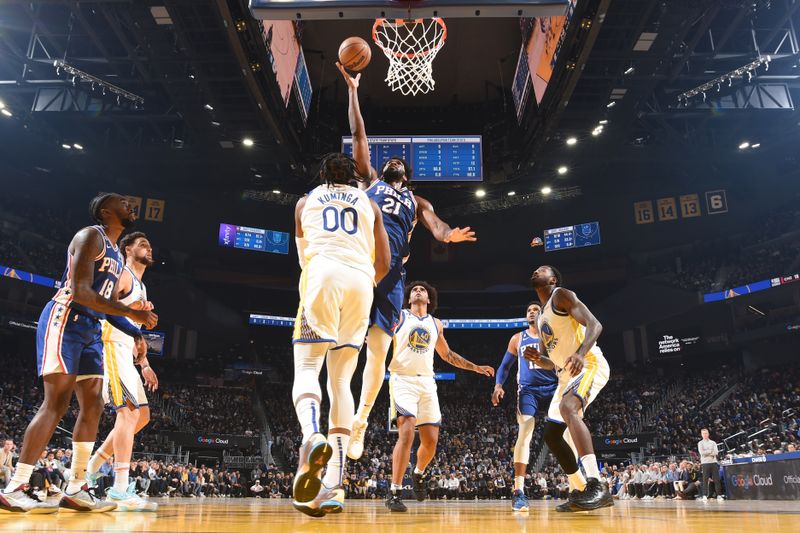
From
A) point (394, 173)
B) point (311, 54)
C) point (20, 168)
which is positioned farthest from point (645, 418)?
point (20, 168)

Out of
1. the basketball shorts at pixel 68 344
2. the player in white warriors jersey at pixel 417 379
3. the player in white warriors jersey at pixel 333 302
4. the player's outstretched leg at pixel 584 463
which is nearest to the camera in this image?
the player in white warriors jersey at pixel 333 302

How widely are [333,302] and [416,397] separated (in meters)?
3.29

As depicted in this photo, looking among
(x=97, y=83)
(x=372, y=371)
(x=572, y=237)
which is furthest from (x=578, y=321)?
(x=572, y=237)

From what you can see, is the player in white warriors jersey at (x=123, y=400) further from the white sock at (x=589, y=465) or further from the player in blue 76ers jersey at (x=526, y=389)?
the player in blue 76ers jersey at (x=526, y=389)

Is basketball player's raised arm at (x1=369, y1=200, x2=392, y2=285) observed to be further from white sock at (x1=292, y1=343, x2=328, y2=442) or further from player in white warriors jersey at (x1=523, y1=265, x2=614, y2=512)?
player in white warriors jersey at (x1=523, y1=265, x2=614, y2=512)

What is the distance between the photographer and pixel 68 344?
4.20m

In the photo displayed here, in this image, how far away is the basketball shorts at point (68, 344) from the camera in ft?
13.5

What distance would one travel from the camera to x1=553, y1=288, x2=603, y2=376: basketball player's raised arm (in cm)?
446

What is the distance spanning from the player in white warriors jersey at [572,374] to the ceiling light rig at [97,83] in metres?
14.5

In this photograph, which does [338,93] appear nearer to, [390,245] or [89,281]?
[390,245]

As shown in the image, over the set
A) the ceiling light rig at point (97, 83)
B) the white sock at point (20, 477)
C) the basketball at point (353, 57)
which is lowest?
the white sock at point (20, 477)

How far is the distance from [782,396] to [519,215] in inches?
494

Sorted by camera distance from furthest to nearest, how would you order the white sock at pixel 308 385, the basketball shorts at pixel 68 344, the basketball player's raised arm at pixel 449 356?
the basketball player's raised arm at pixel 449 356 → the basketball shorts at pixel 68 344 → the white sock at pixel 308 385

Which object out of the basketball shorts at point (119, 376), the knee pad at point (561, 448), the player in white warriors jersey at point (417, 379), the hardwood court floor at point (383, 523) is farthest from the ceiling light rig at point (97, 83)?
the knee pad at point (561, 448)
